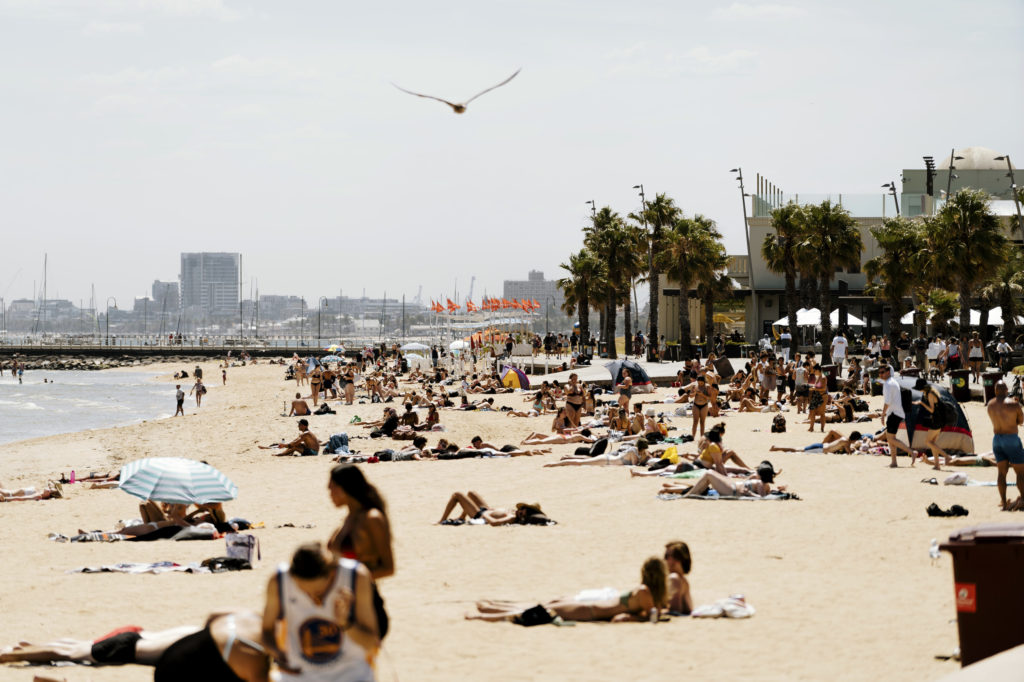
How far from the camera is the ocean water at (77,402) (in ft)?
134

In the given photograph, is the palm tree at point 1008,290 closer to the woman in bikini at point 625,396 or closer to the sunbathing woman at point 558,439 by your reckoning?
the woman in bikini at point 625,396

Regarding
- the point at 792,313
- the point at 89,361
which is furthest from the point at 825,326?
the point at 89,361

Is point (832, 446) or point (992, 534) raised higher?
point (992, 534)

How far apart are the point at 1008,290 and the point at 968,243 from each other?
791 cm

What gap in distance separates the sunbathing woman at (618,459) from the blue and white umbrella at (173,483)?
21.9 ft

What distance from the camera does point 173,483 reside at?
11.9 metres

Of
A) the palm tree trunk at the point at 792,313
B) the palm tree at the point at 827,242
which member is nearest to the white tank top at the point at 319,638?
the palm tree at the point at 827,242

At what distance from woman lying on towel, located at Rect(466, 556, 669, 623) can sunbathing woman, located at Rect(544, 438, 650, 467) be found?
8.98 meters

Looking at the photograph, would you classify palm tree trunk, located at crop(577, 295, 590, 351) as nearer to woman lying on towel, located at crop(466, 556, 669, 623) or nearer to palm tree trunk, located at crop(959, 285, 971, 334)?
palm tree trunk, located at crop(959, 285, 971, 334)

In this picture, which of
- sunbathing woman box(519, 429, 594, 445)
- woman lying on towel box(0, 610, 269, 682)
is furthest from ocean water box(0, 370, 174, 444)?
woman lying on towel box(0, 610, 269, 682)

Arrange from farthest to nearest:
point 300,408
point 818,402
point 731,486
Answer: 1. point 300,408
2. point 818,402
3. point 731,486

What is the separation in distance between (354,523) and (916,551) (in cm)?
700

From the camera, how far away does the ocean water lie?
40.9m

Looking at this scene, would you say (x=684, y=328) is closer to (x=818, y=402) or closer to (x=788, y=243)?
(x=788, y=243)
